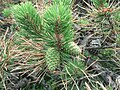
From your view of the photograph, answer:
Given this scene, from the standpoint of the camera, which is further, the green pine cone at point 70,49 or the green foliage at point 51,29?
the green pine cone at point 70,49

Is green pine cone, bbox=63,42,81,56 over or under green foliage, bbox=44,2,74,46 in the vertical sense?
under

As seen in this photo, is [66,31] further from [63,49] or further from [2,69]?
[2,69]

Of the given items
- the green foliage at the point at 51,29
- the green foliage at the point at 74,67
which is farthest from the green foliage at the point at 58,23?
the green foliage at the point at 74,67

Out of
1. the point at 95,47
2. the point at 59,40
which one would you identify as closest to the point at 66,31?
the point at 59,40

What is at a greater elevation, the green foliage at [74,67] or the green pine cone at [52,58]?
the green pine cone at [52,58]

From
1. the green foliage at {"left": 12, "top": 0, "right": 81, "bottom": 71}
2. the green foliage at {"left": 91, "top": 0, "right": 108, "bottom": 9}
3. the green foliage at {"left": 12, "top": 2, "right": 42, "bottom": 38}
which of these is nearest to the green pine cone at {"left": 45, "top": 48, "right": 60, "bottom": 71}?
the green foliage at {"left": 12, "top": 0, "right": 81, "bottom": 71}

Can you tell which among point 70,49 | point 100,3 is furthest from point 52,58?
point 100,3

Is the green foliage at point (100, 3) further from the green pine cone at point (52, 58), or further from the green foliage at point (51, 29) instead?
the green pine cone at point (52, 58)

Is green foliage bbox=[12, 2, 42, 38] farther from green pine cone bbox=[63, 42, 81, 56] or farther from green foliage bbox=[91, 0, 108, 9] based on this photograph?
green foliage bbox=[91, 0, 108, 9]

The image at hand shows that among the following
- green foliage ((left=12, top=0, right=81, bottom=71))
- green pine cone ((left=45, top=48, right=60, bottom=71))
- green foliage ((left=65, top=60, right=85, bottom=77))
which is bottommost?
green foliage ((left=65, top=60, right=85, bottom=77))
